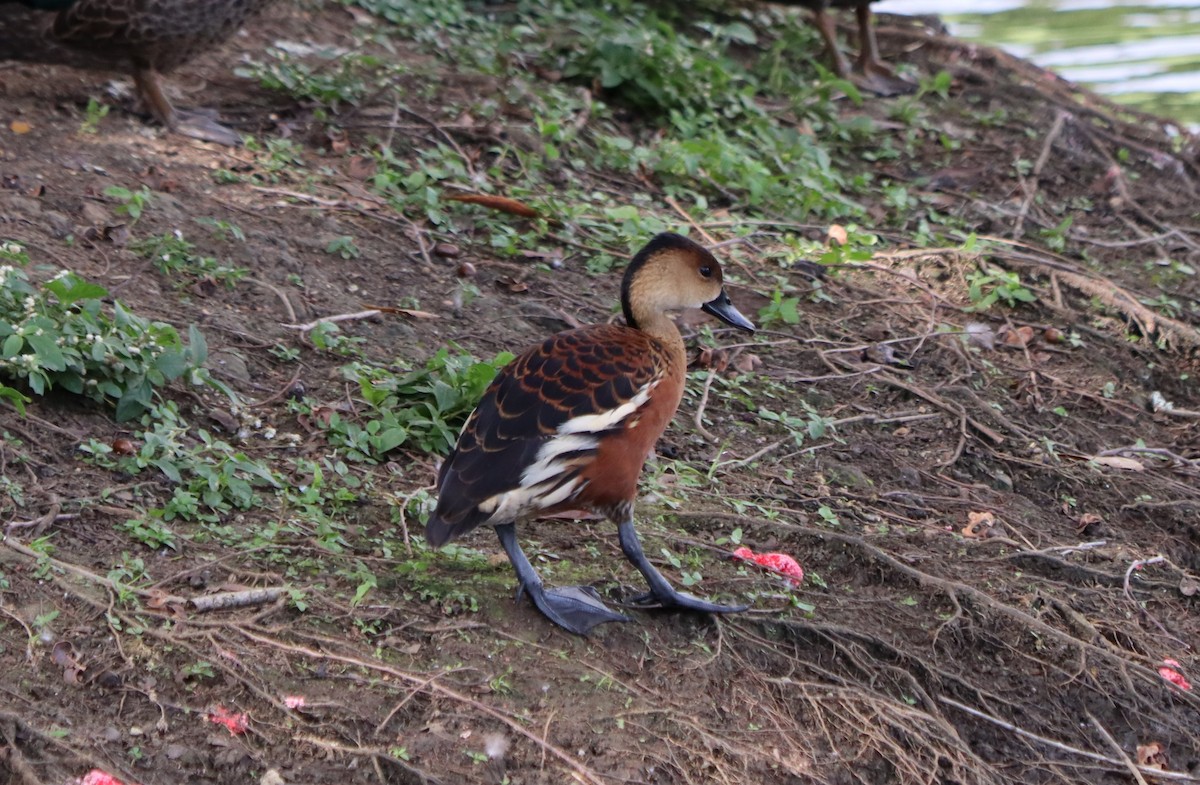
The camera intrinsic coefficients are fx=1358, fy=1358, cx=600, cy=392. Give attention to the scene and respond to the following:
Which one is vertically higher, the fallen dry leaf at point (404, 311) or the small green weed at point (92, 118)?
the small green weed at point (92, 118)

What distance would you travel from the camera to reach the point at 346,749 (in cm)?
305

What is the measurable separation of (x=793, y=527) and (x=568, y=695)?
1177 millimetres

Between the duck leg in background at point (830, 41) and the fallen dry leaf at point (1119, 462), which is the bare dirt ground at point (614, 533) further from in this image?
the duck leg in background at point (830, 41)

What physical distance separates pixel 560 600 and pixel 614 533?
67 centimetres

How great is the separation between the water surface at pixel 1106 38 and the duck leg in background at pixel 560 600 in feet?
25.1

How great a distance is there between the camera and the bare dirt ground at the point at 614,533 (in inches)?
125

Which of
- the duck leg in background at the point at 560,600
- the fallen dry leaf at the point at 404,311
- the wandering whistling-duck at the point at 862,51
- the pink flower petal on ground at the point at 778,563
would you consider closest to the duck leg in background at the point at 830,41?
the wandering whistling-duck at the point at 862,51

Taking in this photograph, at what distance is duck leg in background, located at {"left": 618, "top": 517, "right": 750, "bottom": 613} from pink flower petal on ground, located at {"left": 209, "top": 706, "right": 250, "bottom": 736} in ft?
3.75

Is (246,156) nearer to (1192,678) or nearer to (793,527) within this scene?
(793,527)

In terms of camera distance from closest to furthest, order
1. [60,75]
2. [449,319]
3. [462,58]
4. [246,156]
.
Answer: [449,319] → [246,156] → [60,75] → [462,58]

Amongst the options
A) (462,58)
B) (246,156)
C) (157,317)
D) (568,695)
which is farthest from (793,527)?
(462,58)

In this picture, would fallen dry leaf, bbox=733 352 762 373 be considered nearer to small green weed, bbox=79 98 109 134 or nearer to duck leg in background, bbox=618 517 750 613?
duck leg in background, bbox=618 517 750 613

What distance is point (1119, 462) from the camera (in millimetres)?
5137

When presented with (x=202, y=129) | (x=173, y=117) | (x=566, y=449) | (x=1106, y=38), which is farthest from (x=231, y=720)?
(x=1106, y=38)
